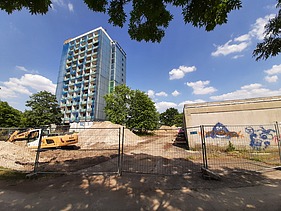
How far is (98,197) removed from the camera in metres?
3.59

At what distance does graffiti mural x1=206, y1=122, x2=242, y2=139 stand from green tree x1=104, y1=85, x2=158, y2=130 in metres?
16.6

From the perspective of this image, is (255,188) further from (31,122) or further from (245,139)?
(31,122)

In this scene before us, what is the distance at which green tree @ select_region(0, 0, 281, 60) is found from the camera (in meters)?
2.10

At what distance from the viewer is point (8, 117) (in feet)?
100

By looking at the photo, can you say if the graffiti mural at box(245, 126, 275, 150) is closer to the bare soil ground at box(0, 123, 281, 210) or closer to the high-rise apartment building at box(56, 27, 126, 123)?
the bare soil ground at box(0, 123, 281, 210)

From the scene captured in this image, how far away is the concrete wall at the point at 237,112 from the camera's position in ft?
33.2

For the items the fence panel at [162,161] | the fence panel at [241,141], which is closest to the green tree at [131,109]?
the fence panel at [162,161]

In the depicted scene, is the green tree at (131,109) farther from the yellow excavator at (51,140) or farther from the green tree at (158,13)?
the green tree at (158,13)

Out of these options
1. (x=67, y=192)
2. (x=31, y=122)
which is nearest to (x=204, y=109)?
(x=67, y=192)

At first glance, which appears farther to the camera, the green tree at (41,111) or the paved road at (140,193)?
the green tree at (41,111)

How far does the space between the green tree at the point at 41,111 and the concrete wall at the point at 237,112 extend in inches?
1281

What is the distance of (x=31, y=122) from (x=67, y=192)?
112ft

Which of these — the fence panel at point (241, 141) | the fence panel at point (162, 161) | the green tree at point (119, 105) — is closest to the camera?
the fence panel at point (162, 161)

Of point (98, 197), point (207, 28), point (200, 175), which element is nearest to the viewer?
point (207, 28)
